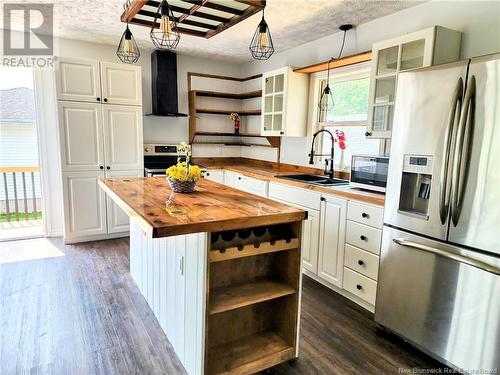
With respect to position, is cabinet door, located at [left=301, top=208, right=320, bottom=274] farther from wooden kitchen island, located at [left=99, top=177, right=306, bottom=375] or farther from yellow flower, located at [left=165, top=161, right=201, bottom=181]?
yellow flower, located at [left=165, top=161, right=201, bottom=181]

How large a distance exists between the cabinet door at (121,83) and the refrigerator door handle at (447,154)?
3.42 meters

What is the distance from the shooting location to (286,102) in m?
3.73

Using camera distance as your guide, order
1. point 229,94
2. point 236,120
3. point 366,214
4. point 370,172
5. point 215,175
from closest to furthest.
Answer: point 366,214 < point 370,172 < point 215,175 < point 229,94 < point 236,120

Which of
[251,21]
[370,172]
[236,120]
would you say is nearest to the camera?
[370,172]

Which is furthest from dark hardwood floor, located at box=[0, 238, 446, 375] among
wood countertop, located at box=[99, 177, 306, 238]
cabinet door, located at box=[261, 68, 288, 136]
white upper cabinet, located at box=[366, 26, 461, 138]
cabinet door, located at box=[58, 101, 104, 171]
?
cabinet door, located at box=[261, 68, 288, 136]

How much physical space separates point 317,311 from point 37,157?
387 cm

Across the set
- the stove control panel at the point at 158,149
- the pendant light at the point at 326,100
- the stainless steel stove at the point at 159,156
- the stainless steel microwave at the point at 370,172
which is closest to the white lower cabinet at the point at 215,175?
the stainless steel stove at the point at 159,156

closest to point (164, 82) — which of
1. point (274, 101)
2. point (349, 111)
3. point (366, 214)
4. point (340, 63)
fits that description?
point (274, 101)

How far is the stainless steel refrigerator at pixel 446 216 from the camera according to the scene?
1.67 meters

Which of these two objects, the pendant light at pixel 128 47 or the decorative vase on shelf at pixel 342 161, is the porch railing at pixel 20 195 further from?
the decorative vase on shelf at pixel 342 161

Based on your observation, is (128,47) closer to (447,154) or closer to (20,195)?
(447,154)

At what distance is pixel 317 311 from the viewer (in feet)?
8.46

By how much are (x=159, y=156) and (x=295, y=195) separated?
2315mm

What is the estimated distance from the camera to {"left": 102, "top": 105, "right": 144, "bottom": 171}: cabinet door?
12.8 feet
